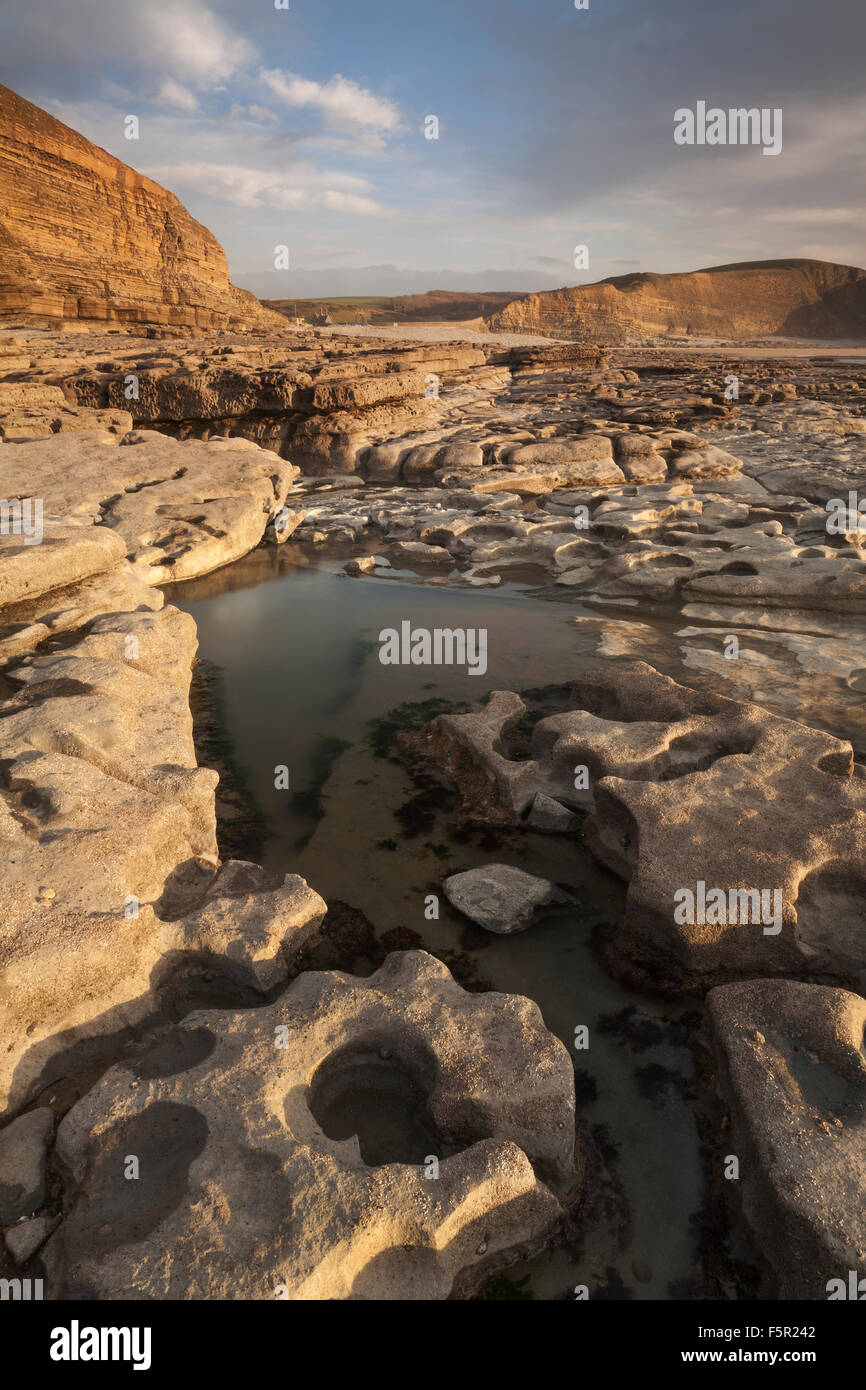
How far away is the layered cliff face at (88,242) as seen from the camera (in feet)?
117

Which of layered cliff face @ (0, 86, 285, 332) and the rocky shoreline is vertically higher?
layered cliff face @ (0, 86, 285, 332)

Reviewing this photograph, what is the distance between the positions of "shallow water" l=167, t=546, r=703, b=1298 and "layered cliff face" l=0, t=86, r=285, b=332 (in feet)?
106

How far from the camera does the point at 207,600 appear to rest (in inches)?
350

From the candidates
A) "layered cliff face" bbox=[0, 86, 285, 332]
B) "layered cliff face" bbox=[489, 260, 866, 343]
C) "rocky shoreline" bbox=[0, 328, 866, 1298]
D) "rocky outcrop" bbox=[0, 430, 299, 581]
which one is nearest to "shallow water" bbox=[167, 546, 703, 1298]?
"rocky shoreline" bbox=[0, 328, 866, 1298]

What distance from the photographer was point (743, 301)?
9212 centimetres

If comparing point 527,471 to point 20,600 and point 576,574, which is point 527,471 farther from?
point 20,600

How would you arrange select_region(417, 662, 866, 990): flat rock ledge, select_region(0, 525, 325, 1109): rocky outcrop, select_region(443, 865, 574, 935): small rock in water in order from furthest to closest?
select_region(443, 865, 574, 935): small rock in water, select_region(417, 662, 866, 990): flat rock ledge, select_region(0, 525, 325, 1109): rocky outcrop

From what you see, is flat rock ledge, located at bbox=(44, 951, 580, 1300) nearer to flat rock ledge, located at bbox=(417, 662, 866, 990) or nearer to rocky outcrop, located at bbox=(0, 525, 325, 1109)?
rocky outcrop, located at bbox=(0, 525, 325, 1109)

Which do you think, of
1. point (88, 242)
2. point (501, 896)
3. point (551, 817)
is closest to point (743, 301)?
point (88, 242)

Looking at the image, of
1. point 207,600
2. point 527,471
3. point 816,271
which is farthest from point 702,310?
point 207,600

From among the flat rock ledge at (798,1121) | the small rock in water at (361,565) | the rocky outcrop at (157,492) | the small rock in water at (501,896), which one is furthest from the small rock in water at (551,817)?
the small rock in water at (361,565)

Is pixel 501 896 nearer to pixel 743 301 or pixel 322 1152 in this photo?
pixel 322 1152

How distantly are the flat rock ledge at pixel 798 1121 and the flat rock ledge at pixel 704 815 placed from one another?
0.45 metres

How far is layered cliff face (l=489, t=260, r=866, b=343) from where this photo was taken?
264 feet
